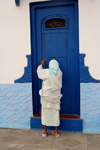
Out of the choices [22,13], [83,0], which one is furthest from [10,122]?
[83,0]

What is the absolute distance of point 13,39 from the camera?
176 inches

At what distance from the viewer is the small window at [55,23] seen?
439cm

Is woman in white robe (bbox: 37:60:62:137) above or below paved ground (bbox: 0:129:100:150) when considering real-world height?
above

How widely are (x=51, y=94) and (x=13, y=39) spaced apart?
5.13 ft

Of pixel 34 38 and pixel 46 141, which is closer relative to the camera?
pixel 46 141

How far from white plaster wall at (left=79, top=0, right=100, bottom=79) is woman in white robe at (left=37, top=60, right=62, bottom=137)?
0.74 metres

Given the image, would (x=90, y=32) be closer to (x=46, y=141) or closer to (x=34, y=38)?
(x=34, y=38)

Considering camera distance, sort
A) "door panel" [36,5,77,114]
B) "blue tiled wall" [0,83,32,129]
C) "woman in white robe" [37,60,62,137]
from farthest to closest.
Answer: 1. "blue tiled wall" [0,83,32,129]
2. "door panel" [36,5,77,114]
3. "woman in white robe" [37,60,62,137]

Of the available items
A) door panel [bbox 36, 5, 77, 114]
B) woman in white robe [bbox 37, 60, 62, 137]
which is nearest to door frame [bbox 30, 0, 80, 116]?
door panel [bbox 36, 5, 77, 114]

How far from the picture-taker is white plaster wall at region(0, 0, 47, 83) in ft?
14.3

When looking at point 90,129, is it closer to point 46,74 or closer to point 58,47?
point 46,74

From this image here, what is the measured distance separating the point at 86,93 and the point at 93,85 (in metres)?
0.23

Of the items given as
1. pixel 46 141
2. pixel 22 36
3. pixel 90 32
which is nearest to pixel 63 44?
pixel 90 32

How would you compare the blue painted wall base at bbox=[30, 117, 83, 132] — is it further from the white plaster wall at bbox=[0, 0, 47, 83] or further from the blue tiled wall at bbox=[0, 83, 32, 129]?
the white plaster wall at bbox=[0, 0, 47, 83]
